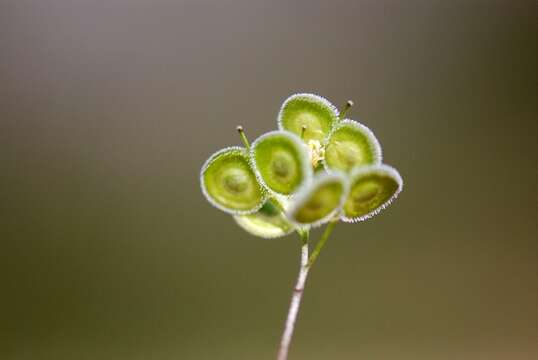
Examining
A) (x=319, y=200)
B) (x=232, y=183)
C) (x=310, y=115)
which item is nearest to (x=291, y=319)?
(x=319, y=200)

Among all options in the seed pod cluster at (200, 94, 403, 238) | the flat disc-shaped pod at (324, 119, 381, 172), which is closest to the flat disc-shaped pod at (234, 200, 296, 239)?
the seed pod cluster at (200, 94, 403, 238)

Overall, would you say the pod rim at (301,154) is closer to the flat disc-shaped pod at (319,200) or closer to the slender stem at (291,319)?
the flat disc-shaped pod at (319,200)

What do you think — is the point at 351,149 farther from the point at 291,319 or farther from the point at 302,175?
the point at 291,319

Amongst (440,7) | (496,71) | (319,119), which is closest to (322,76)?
(440,7)

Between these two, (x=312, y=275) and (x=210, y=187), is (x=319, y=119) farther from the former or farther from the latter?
(x=312, y=275)

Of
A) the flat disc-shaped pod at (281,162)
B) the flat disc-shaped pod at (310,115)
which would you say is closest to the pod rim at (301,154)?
the flat disc-shaped pod at (281,162)

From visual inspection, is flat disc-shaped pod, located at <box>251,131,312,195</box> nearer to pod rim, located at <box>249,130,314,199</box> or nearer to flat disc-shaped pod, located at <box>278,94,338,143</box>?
pod rim, located at <box>249,130,314,199</box>
